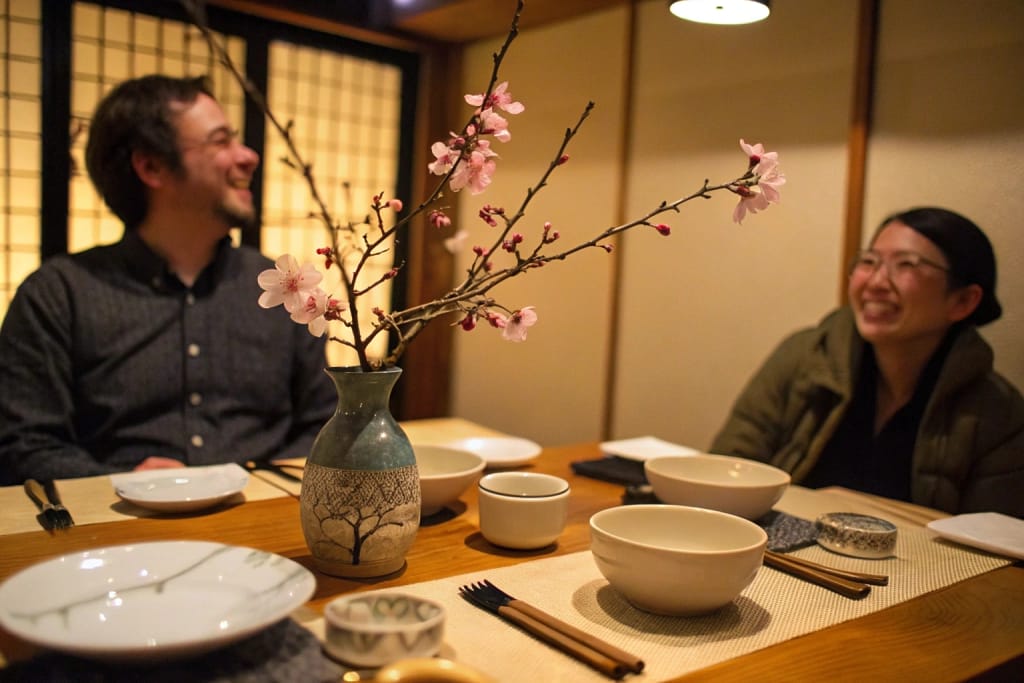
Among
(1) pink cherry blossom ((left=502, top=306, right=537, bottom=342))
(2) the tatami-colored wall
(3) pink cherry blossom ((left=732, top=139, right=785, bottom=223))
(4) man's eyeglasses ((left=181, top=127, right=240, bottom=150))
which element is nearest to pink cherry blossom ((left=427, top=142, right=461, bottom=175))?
(1) pink cherry blossom ((left=502, top=306, right=537, bottom=342))

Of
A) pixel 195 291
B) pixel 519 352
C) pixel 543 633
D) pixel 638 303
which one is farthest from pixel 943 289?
pixel 519 352

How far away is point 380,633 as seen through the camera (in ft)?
2.67

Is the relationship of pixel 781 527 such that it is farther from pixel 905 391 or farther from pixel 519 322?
pixel 905 391

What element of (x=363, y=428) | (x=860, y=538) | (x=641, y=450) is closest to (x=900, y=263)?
(x=641, y=450)

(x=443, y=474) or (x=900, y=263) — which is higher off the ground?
(x=900, y=263)

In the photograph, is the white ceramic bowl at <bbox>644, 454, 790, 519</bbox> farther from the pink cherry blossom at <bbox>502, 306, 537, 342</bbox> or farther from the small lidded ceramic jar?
the pink cherry blossom at <bbox>502, 306, 537, 342</bbox>

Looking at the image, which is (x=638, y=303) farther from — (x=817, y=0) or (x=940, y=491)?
(x=940, y=491)

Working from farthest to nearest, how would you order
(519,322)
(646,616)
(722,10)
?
(722,10)
(519,322)
(646,616)

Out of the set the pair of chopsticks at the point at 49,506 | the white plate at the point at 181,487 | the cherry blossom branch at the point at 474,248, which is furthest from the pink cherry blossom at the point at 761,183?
the pair of chopsticks at the point at 49,506

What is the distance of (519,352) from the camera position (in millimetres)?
4070

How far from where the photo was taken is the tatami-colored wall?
252cm

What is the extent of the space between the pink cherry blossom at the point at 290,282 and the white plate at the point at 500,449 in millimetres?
801

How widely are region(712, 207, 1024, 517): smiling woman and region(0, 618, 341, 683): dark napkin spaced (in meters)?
1.69

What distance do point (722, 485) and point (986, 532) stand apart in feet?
1.51
